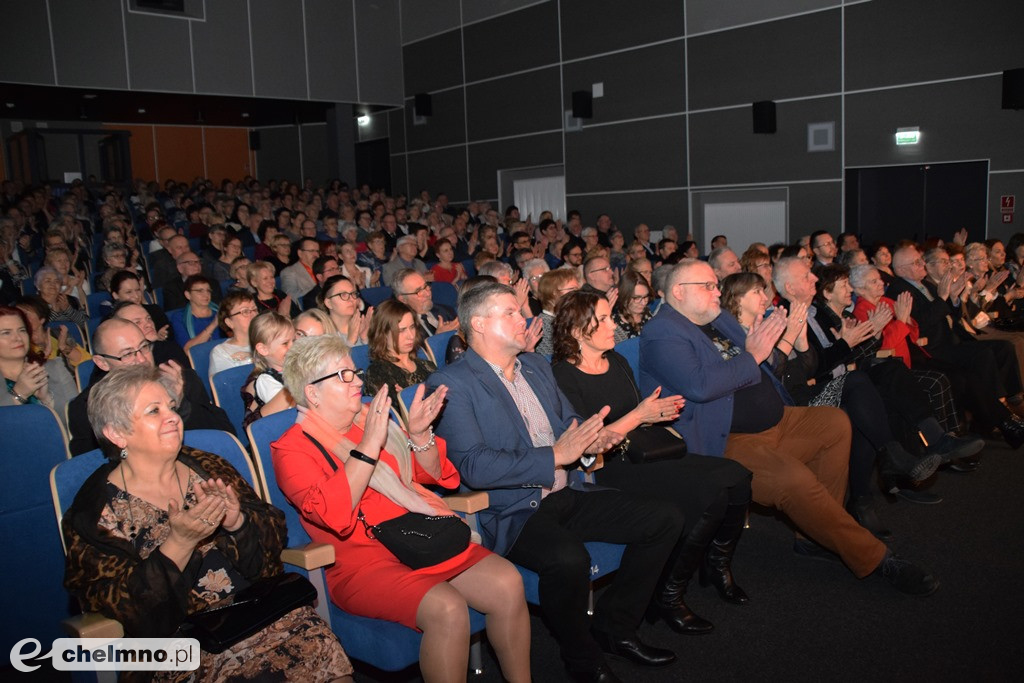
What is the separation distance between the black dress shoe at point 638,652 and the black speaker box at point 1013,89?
7622 millimetres

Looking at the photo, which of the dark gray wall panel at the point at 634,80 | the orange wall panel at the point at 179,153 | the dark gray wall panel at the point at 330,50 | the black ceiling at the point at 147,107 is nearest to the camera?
the dark gray wall panel at the point at 634,80

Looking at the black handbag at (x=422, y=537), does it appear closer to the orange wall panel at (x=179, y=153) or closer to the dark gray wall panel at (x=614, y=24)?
the dark gray wall panel at (x=614, y=24)

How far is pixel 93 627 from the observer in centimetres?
176

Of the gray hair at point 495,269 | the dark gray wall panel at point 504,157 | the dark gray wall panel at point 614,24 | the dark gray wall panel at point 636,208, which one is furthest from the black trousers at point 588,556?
the dark gray wall panel at point 504,157

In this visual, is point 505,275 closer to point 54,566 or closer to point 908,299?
point 908,299

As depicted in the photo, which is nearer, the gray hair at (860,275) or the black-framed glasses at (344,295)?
the black-framed glasses at (344,295)

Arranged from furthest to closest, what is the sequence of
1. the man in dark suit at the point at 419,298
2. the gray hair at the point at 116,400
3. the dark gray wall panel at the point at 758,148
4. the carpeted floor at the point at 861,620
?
the dark gray wall panel at the point at 758,148 < the man in dark suit at the point at 419,298 < the carpeted floor at the point at 861,620 < the gray hair at the point at 116,400

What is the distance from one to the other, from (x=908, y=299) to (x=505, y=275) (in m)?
2.30

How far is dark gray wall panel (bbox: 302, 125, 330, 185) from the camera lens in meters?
17.3

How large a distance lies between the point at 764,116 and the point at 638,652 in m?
8.60

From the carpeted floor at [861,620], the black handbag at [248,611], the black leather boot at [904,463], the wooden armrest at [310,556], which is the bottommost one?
the carpeted floor at [861,620]

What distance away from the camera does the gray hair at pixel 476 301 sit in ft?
8.87

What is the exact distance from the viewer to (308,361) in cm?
232

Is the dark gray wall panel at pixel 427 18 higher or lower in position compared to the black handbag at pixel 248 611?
higher
